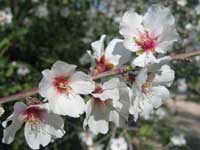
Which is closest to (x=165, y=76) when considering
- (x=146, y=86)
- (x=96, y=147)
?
(x=146, y=86)

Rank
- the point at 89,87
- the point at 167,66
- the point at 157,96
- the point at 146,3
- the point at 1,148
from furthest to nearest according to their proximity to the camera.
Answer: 1. the point at 146,3
2. the point at 1,148
3. the point at 157,96
4. the point at 167,66
5. the point at 89,87

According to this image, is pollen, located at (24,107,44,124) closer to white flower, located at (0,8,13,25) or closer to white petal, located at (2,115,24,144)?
white petal, located at (2,115,24,144)

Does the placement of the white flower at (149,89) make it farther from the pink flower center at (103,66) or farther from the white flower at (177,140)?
the white flower at (177,140)

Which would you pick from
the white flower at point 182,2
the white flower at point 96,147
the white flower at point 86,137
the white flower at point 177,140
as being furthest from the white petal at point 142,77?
the white flower at point 182,2

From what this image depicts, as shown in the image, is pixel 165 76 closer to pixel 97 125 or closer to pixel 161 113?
pixel 97 125

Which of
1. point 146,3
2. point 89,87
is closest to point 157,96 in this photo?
point 89,87

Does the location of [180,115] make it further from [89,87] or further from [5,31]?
[89,87]

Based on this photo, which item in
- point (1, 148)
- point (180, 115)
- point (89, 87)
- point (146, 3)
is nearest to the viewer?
point (89, 87)
